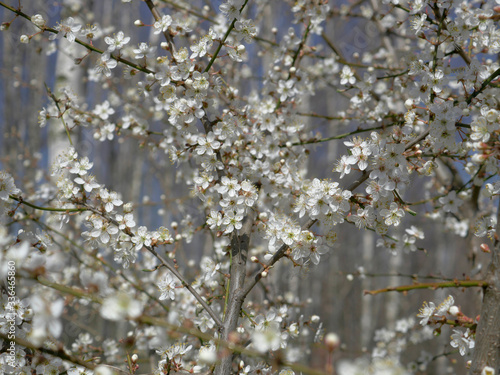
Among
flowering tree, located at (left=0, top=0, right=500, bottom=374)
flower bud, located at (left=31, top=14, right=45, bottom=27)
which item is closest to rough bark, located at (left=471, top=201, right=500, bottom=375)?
flowering tree, located at (left=0, top=0, right=500, bottom=374)

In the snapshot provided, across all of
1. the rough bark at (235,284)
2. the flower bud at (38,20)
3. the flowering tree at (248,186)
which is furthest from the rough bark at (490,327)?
the flower bud at (38,20)

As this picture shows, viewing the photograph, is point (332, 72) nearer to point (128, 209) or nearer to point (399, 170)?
point (399, 170)

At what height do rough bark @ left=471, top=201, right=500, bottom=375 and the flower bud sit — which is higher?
the flower bud

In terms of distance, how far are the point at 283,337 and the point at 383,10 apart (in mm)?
3362

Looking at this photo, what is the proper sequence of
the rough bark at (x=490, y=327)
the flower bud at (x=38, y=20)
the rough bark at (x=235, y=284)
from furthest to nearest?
1. the flower bud at (x=38, y=20)
2. the rough bark at (x=235, y=284)
3. the rough bark at (x=490, y=327)

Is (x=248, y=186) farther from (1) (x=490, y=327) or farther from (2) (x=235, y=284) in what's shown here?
(1) (x=490, y=327)

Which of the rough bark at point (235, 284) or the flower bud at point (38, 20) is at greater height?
the flower bud at point (38, 20)

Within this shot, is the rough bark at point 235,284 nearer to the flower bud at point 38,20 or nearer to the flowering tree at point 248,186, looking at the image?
the flowering tree at point 248,186

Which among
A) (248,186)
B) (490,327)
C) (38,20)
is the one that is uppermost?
(38,20)

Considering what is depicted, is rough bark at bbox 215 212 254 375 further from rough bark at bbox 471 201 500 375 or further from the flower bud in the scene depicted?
the flower bud

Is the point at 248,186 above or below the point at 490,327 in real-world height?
above

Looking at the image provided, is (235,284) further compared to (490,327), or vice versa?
(235,284)

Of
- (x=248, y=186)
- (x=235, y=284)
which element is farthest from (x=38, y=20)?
(x=235, y=284)

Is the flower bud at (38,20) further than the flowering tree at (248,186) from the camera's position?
Yes
